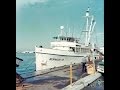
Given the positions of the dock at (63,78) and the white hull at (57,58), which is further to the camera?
the white hull at (57,58)

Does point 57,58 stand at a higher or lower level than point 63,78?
higher

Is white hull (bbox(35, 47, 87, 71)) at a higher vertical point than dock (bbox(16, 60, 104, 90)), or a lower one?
higher

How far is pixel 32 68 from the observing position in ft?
5.24

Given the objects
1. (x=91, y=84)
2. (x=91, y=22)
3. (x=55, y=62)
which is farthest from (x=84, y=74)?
(x=91, y=22)

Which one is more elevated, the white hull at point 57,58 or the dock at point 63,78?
the white hull at point 57,58

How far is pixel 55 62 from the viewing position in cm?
194

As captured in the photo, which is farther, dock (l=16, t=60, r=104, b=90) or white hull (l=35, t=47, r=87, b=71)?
white hull (l=35, t=47, r=87, b=71)
